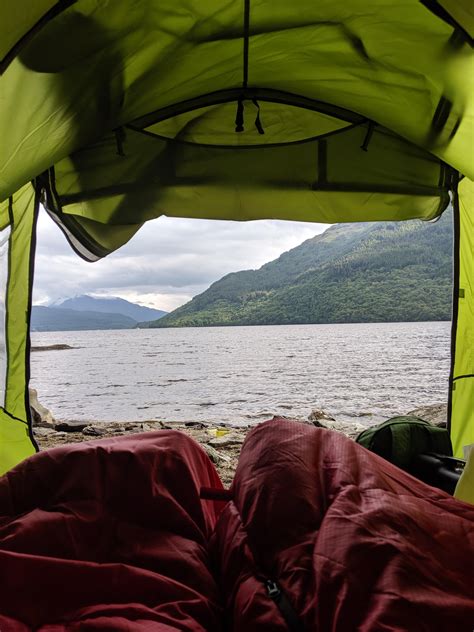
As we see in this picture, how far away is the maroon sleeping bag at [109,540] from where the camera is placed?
42.7 inches

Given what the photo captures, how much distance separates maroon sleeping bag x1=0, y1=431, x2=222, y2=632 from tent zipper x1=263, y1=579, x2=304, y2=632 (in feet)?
0.53

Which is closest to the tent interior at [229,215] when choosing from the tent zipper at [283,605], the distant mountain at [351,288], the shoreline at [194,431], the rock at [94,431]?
the tent zipper at [283,605]

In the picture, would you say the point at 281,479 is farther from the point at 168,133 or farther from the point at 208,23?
the point at 168,133

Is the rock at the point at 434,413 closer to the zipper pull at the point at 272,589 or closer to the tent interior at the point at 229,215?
the tent interior at the point at 229,215

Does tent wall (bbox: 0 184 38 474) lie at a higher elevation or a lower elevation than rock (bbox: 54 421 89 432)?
higher

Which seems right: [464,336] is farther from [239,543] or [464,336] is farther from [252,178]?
[239,543]

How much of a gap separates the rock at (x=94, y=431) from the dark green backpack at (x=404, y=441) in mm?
4015

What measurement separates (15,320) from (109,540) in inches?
70.7

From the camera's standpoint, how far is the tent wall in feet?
8.56

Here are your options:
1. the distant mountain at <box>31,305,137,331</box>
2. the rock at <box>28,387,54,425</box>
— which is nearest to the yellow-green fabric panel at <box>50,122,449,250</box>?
the rock at <box>28,387,54,425</box>

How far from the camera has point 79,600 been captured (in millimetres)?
1125

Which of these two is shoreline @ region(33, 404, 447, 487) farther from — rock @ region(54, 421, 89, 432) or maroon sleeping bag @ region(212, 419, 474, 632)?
maroon sleeping bag @ region(212, 419, 474, 632)

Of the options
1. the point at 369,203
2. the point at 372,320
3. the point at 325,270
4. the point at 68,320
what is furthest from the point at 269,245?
the point at 369,203

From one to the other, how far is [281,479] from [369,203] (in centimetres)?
207
